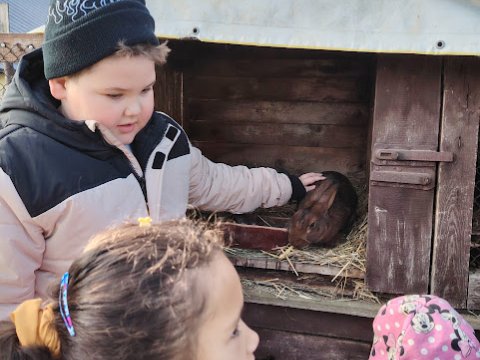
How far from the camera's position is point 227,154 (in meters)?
4.70

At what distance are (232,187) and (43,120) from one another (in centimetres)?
123

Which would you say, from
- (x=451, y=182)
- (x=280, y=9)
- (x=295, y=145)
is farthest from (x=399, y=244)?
(x=295, y=145)

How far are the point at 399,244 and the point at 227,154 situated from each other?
6.66ft

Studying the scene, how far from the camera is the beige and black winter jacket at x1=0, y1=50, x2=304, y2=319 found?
1949 mm

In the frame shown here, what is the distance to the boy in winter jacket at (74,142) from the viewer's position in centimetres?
194

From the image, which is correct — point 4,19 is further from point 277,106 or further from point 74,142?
point 74,142

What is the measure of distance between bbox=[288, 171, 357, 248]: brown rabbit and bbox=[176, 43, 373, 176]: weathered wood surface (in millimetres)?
797

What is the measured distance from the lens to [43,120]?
2074 mm

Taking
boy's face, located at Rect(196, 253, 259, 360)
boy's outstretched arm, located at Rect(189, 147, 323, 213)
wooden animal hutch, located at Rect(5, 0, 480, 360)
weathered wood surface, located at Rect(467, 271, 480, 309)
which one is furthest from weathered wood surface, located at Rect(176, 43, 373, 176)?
boy's face, located at Rect(196, 253, 259, 360)

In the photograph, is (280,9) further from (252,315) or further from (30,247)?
(252,315)

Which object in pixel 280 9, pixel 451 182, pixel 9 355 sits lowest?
pixel 9 355

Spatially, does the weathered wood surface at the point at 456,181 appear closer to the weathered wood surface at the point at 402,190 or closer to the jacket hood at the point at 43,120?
the weathered wood surface at the point at 402,190

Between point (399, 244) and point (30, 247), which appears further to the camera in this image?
point (399, 244)

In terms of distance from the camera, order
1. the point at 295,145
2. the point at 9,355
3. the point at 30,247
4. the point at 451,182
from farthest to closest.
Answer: the point at 295,145 < the point at 451,182 < the point at 30,247 < the point at 9,355
